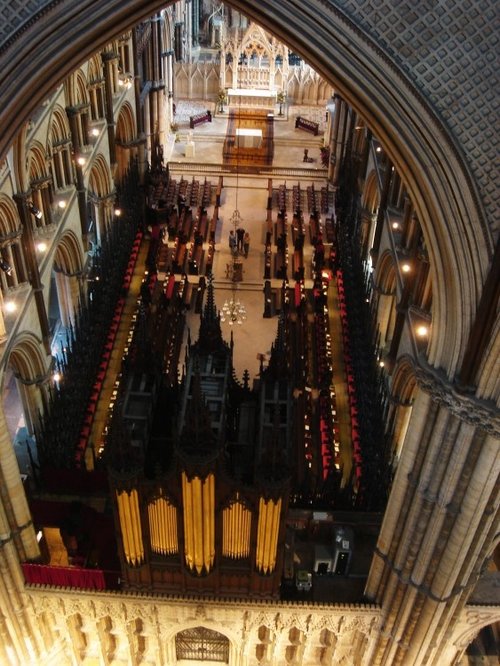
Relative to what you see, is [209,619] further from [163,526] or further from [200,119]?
[200,119]

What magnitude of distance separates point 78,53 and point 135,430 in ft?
25.9

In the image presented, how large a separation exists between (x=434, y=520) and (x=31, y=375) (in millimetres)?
13157

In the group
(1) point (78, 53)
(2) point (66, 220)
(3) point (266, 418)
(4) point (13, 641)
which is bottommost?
(4) point (13, 641)

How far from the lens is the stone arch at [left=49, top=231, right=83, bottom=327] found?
85.1ft

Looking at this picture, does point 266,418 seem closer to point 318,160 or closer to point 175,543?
A: point 175,543

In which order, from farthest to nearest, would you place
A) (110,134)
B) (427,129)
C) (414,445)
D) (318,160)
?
(318,160), (110,134), (414,445), (427,129)

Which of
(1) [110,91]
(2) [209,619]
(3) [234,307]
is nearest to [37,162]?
(1) [110,91]

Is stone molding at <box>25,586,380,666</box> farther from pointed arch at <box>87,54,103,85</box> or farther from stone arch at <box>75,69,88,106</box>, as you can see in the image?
pointed arch at <box>87,54,103,85</box>

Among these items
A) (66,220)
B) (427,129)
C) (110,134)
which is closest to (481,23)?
(427,129)

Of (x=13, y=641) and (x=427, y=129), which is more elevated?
(x=427, y=129)

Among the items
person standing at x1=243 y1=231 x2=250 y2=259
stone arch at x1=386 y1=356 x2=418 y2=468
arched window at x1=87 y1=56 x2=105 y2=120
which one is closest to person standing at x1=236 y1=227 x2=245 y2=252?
person standing at x1=243 y1=231 x2=250 y2=259

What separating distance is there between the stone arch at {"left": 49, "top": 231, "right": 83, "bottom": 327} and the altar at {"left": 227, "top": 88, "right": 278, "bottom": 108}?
25988 mm

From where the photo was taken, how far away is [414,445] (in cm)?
1391

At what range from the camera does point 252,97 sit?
159ft
